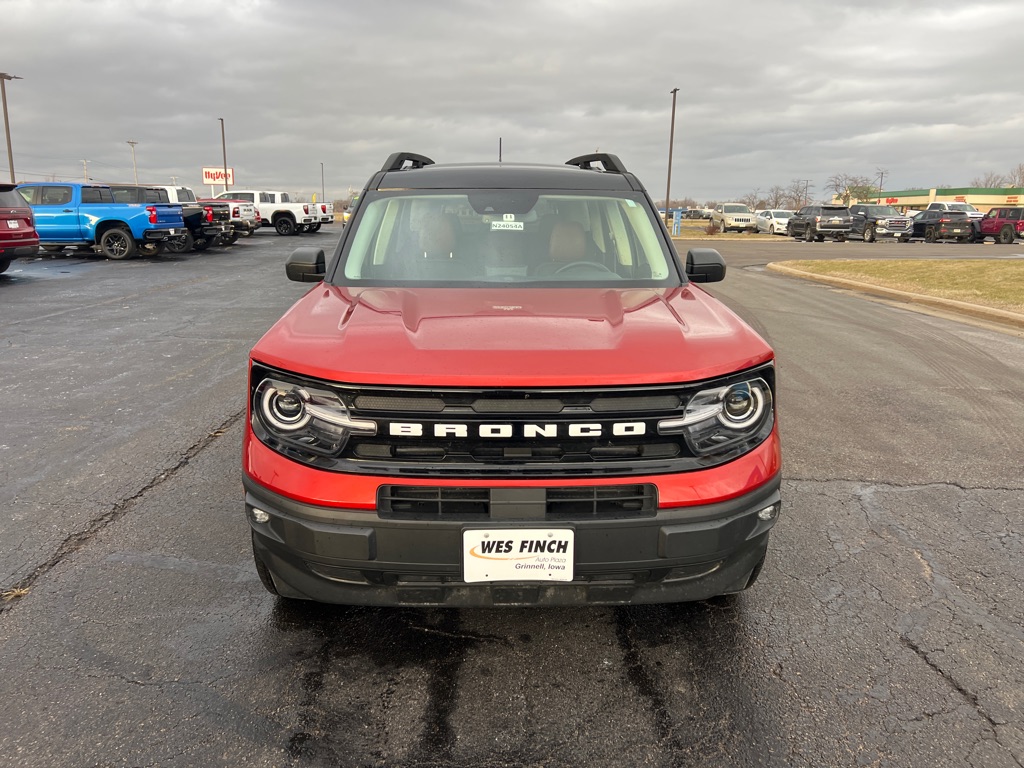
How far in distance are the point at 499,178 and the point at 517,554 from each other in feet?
7.47

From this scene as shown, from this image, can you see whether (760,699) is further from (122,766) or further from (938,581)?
(122,766)

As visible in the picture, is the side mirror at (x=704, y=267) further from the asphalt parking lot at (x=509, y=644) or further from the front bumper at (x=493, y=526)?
the front bumper at (x=493, y=526)

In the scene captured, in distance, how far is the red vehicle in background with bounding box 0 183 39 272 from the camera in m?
13.6

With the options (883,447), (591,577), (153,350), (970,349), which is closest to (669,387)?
(591,577)

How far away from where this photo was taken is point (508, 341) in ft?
7.63

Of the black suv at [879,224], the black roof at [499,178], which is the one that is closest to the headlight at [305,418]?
the black roof at [499,178]

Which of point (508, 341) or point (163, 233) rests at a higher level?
point (163, 233)

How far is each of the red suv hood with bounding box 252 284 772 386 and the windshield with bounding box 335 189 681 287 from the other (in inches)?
16.6

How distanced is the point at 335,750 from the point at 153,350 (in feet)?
22.1

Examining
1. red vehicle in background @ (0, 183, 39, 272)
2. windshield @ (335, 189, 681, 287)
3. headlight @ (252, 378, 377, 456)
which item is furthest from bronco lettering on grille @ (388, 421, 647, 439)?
red vehicle in background @ (0, 183, 39, 272)

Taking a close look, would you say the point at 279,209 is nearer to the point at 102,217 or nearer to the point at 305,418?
the point at 102,217

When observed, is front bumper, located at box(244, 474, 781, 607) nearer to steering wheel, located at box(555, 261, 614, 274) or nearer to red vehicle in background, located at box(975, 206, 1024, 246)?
steering wheel, located at box(555, 261, 614, 274)

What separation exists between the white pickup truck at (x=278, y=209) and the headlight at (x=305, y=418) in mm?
32544

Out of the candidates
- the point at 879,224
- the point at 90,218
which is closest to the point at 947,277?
the point at 879,224
